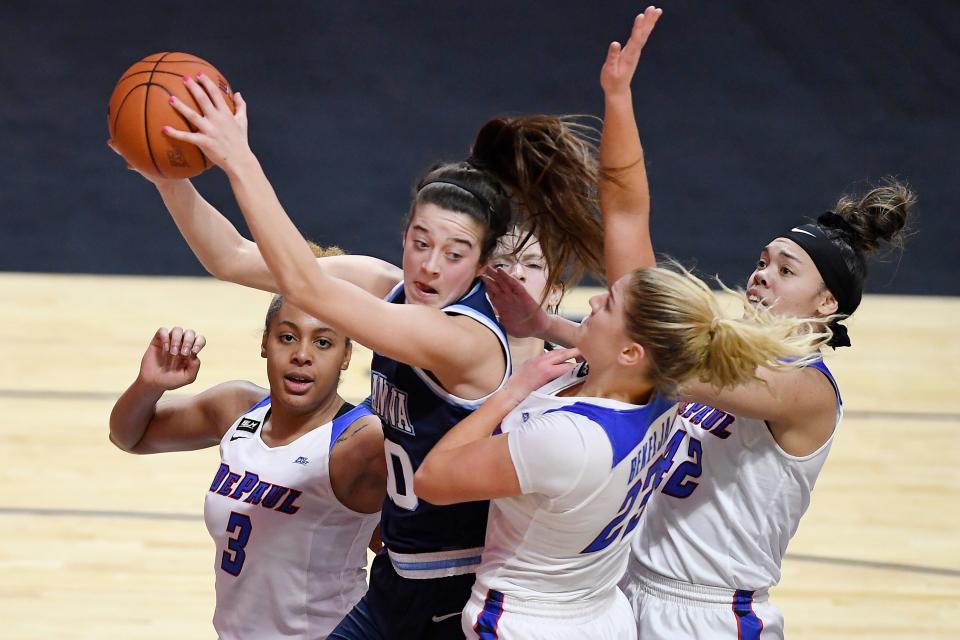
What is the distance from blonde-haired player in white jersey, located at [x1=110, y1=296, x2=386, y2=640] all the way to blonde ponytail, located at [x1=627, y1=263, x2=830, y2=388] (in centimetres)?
95

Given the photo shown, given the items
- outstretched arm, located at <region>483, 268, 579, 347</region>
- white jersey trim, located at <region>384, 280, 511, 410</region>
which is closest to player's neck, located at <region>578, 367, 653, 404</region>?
white jersey trim, located at <region>384, 280, 511, 410</region>

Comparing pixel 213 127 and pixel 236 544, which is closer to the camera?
pixel 213 127

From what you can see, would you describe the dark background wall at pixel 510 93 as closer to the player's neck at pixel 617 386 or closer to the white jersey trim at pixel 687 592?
the white jersey trim at pixel 687 592

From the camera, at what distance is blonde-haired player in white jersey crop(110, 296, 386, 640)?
313 cm

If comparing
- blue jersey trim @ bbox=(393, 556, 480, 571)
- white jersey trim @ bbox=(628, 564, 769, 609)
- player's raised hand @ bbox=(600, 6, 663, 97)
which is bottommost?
blue jersey trim @ bbox=(393, 556, 480, 571)

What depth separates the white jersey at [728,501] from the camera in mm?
3045

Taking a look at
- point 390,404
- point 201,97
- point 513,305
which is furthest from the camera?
point 513,305

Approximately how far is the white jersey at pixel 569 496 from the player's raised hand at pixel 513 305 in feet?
1.10

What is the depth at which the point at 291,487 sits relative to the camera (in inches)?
123

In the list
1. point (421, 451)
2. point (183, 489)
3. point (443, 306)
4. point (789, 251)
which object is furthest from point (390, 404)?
point (183, 489)

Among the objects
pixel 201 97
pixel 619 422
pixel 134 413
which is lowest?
pixel 134 413

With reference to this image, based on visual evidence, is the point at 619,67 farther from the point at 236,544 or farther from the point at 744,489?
the point at 236,544

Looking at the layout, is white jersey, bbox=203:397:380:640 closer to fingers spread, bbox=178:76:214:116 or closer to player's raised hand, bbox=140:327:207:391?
player's raised hand, bbox=140:327:207:391

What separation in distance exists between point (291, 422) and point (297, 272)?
896mm
